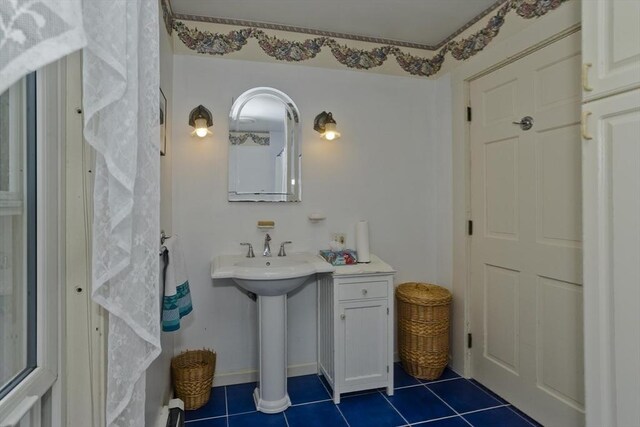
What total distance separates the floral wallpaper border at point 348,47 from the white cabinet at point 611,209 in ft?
2.65

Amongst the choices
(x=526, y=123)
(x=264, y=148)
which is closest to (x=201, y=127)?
(x=264, y=148)

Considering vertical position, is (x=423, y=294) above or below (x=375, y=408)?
above

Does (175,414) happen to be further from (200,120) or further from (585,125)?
(585,125)

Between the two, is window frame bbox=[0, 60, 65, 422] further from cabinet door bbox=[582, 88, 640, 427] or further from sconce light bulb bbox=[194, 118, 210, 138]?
cabinet door bbox=[582, 88, 640, 427]

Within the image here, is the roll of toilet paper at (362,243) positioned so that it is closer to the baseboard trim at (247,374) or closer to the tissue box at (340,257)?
the tissue box at (340,257)

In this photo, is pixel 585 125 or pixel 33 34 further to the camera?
pixel 585 125

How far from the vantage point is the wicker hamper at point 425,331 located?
2.31 m

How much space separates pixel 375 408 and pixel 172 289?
1381 millimetres

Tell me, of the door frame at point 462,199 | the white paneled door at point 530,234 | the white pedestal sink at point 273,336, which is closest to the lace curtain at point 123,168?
the white pedestal sink at point 273,336

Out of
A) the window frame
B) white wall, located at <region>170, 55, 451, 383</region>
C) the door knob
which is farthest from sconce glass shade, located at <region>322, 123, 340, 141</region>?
the window frame

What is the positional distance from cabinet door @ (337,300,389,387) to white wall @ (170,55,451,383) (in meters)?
0.40

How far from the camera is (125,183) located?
31.8 inches

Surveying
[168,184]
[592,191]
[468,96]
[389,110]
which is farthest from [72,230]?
[468,96]

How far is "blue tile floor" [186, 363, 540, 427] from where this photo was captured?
1922mm
